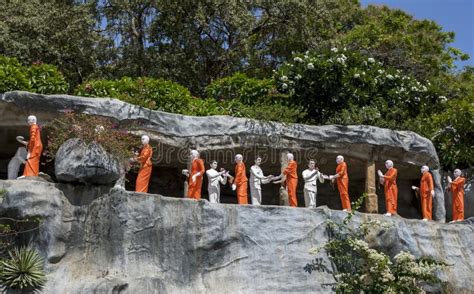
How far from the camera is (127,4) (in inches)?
996

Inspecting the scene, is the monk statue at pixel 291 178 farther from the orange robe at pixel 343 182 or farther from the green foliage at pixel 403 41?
the green foliage at pixel 403 41

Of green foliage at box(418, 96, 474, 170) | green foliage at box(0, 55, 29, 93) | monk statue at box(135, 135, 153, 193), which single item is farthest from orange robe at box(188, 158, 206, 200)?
green foliage at box(418, 96, 474, 170)

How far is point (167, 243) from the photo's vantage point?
1409 centimetres

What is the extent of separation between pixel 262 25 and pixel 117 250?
1523cm

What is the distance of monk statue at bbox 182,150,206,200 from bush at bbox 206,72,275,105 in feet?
14.9

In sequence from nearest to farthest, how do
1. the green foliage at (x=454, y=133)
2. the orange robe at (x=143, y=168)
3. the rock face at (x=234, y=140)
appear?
the orange robe at (x=143, y=168)
the rock face at (x=234, y=140)
the green foliage at (x=454, y=133)

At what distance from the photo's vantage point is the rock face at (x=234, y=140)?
16016mm

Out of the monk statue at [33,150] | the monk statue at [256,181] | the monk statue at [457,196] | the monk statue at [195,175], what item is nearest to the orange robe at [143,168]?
the monk statue at [195,175]

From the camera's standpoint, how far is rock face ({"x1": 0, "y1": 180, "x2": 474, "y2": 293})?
13.6 meters

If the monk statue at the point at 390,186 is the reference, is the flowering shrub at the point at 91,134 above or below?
above

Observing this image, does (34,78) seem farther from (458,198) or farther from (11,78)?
(458,198)

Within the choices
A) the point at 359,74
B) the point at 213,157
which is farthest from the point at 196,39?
the point at 213,157

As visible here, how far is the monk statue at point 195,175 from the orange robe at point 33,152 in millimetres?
3064

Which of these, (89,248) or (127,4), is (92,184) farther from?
(127,4)
